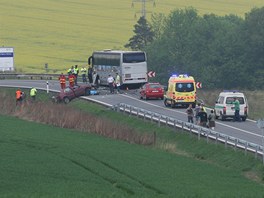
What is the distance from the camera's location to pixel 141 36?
128 m

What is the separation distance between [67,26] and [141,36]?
982 cm

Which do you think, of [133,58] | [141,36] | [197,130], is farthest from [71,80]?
[141,36]

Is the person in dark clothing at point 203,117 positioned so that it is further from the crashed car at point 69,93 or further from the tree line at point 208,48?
the tree line at point 208,48

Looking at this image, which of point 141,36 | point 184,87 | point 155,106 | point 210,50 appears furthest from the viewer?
point 141,36

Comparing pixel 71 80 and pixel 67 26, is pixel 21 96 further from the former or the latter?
pixel 67 26

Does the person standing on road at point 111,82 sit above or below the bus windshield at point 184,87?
below

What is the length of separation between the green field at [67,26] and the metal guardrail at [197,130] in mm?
46165

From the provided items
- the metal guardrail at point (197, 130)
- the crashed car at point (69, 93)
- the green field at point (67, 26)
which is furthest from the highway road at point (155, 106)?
the green field at point (67, 26)

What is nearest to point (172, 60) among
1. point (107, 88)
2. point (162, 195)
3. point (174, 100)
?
point (107, 88)

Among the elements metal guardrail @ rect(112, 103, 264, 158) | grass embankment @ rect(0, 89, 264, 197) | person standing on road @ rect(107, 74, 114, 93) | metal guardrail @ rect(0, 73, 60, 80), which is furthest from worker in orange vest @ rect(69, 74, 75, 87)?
grass embankment @ rect(0, 89, 264, 197)

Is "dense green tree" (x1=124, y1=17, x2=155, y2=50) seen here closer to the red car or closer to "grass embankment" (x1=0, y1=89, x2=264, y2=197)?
the red car

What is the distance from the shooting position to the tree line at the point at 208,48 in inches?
4242

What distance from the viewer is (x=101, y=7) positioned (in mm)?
147750

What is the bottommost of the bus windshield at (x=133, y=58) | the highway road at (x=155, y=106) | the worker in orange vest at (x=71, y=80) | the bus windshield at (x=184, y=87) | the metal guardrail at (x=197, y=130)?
the highway road at (x=155, y=106)
